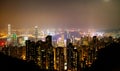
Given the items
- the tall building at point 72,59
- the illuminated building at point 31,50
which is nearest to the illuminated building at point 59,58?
the tall building at point 72,59

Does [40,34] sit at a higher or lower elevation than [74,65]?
higher

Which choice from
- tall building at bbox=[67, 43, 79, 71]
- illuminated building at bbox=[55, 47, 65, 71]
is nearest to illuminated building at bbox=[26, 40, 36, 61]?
illuminated building at bbox=[55, 47, 65, 71]

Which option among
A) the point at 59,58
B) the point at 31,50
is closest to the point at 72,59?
the point at 59,58

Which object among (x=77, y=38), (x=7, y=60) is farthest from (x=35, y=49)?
(x=7, y=60)

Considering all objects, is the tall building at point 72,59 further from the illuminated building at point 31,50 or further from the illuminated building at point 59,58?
the illuminated building at point 31,50

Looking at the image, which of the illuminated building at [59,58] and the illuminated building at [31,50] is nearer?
the illuminated building at [59,58]

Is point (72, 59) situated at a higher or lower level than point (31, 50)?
lower

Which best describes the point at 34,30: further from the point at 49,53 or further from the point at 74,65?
the point at 74,65

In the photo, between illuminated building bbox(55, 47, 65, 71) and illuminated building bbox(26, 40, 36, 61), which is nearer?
illuminated building bbox(55, 47, 65, 71)

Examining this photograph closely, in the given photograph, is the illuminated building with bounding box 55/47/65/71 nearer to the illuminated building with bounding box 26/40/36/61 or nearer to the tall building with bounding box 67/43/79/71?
the tall building with bounding box 67/43/79/71

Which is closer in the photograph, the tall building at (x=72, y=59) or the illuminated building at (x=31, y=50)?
the tall building at (x=72, y=59)

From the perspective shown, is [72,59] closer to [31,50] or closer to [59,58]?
[59,58]
